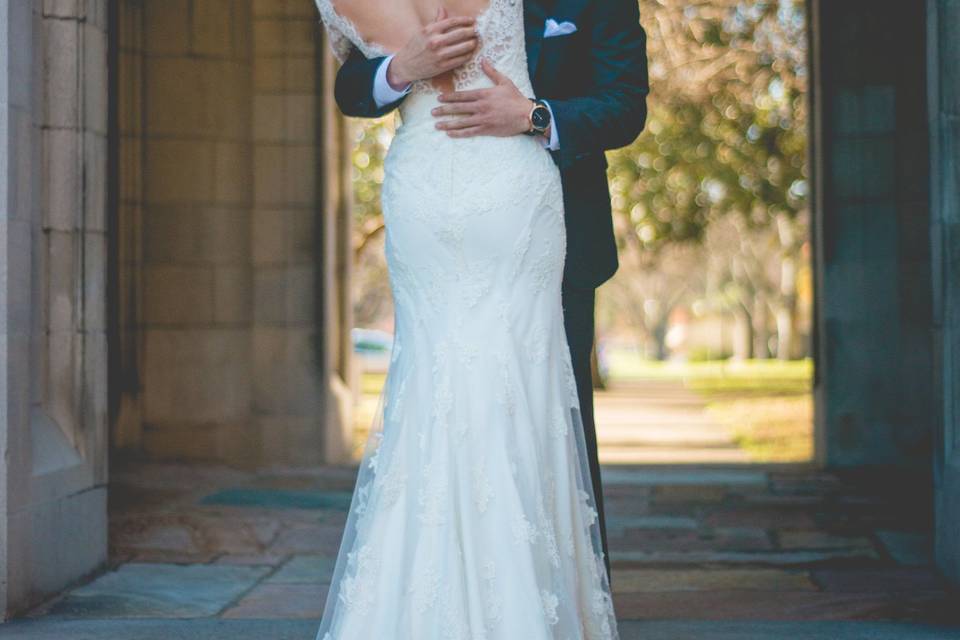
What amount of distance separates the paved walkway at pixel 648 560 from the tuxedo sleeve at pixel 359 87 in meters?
1.85

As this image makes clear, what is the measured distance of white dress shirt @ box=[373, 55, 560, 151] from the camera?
3541mm

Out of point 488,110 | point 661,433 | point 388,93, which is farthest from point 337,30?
point 661,433

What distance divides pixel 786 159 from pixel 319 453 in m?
10.5

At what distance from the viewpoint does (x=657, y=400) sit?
80.5ft

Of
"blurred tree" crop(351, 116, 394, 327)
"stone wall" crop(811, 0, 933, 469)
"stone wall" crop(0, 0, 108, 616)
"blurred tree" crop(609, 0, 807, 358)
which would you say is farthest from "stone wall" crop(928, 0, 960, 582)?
"blurred tree" crop(351, 116, 394, 327)

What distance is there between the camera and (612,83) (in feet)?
12.0

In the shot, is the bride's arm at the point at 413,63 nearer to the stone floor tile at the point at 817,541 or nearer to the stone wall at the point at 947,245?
the stone wall at the point at 947,245

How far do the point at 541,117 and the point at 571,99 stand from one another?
0.16 metres

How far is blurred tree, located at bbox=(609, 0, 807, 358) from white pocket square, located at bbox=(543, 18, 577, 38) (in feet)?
39.4

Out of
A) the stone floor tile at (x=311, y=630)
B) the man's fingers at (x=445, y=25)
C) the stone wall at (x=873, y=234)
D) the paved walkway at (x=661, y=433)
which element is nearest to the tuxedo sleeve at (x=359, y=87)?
the man's fingers at (x=445, y=25)

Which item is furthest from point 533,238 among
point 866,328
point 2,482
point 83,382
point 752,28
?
point 752,28

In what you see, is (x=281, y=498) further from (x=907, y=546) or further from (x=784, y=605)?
(x=784, y=605)

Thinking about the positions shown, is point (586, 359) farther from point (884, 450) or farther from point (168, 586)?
point (884, 450)

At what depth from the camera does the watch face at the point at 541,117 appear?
3.50m
